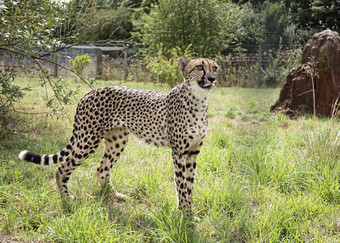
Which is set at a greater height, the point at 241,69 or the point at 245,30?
the point at 245,30

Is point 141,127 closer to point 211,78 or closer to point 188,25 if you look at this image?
point 211,78

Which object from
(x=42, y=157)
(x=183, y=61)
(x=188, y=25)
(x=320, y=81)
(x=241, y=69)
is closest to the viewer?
(x=183, y=61)

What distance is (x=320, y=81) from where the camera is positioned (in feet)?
20.9

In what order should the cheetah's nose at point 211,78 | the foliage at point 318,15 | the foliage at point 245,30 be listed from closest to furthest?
the cheetah's nose at point 211,78 < the foliage at point 245,30 < the foliage at point 318,15

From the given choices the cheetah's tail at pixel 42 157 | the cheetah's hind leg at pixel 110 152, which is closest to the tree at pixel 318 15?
the cheetah's hind leg at pixel 110 152

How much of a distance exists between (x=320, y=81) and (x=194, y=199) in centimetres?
459

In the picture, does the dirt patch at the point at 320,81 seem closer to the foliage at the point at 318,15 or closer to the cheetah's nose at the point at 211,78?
the cheetah's nose at the point at 211,78

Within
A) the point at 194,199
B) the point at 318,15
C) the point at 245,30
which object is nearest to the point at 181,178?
the point at 194,199

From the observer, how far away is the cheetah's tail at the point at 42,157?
8.89 ft

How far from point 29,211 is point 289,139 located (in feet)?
10.7

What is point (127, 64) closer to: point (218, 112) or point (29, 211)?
point (218, 112)

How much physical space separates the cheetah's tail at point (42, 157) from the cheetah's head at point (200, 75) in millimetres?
1208

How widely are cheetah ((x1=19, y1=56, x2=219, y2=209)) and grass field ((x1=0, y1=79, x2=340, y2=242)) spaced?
18 cm

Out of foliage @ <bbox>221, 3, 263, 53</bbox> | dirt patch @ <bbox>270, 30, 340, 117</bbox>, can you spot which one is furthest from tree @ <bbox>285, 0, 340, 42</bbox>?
dirt patch @ <bbox>270, 30, 340, 117</bbox>
